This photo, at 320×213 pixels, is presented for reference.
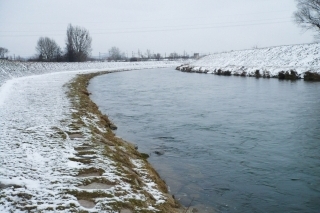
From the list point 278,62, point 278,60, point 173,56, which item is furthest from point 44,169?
point 173,56

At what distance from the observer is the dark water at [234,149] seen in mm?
5922

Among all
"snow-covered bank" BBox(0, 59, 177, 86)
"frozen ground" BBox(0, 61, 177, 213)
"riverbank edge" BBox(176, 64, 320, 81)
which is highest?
"snow-covered bank" BBox(0, 59, 177, 86)

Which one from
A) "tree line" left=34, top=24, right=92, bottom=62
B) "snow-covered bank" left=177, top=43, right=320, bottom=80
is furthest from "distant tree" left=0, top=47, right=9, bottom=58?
"snow-covered bank" left=177, top=43, right=320, bottom=80

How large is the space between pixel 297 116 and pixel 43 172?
1121cm

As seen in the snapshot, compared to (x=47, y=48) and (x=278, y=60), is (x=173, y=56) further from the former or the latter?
(x=278, y=60)

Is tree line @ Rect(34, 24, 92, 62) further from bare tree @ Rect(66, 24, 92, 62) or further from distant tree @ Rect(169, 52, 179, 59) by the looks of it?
distant tree @ Rect(169, 52, 179, 59)

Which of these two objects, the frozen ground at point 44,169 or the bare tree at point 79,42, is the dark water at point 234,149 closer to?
the frozen ground at point 44,169

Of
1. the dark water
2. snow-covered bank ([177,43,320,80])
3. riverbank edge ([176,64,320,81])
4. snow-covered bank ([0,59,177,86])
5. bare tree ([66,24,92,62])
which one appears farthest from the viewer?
bare tree ([66,24,92,62])

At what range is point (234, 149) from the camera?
8.76m

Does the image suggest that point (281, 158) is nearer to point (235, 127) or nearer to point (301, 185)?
point (301, 185)

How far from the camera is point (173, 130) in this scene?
36.7 feet

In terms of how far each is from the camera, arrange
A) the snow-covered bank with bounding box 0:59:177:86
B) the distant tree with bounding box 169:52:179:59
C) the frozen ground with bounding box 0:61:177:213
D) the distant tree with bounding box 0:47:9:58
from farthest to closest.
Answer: the distant tree with bounding box 169:52:179:59 → the distant tree with bounding box 0:47:9:58 → the snow-covered bank with bounding box 0:59:177:86 → the frozen ground with bounding box 0:61:177:213

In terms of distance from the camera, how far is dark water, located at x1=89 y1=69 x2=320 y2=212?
5922 millimetres

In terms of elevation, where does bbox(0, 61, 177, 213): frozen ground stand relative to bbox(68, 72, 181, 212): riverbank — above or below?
above
